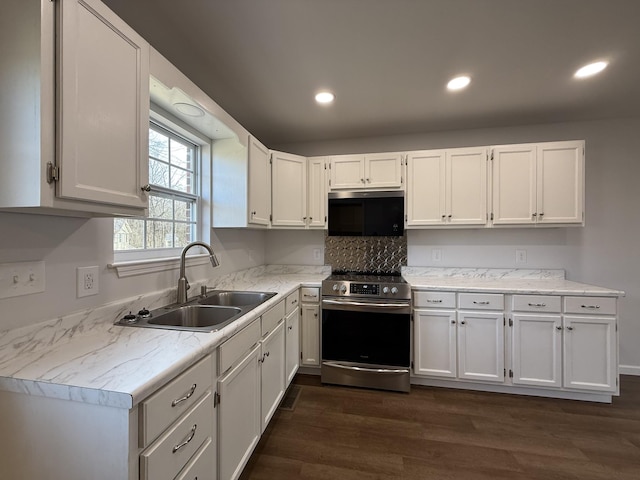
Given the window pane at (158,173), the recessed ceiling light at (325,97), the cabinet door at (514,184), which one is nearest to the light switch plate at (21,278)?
the window pane at (158,173)

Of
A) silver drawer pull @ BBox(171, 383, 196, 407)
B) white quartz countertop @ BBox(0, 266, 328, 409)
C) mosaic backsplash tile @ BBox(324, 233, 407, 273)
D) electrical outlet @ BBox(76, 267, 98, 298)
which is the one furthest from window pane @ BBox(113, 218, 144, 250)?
mosaic backsplash tile @ BBox(324, 233, 407, 273)

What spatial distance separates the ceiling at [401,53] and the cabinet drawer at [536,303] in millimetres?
1644

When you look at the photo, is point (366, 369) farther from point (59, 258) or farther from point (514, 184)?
point (59, 258)

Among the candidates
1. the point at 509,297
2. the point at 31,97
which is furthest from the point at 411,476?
the point at 31,97

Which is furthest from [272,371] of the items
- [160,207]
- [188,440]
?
[160,207]

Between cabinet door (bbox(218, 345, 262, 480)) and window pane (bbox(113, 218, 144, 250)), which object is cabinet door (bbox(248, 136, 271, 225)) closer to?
window pane (bbox(113, 218, 144, 250))

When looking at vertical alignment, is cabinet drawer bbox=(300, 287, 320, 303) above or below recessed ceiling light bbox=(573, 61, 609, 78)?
below

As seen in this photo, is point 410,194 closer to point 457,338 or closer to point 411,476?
point 457,338

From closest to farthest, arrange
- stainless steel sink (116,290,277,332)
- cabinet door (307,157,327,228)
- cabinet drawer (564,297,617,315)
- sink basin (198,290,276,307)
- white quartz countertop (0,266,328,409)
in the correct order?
1. white quartz countertop (0,266,328,409)
2. stainless steel sink (116,290,277,332)
3. sink basin (198,290,276,307)
4. cabinet drawer (564,297,617,315)
5. cabinet door (307,157,327,228)

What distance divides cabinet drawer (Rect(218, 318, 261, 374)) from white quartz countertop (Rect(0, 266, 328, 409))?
0.16 feet

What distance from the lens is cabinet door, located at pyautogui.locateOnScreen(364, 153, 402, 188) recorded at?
285 centimetres

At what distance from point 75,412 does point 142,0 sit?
67.1 inches

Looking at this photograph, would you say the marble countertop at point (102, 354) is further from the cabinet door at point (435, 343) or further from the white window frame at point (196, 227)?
the cabinet door at point (435, 343)

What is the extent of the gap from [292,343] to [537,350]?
6.72ft
